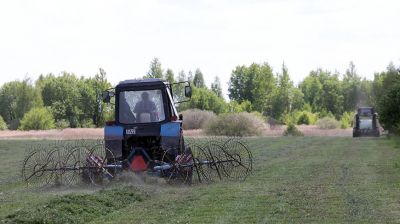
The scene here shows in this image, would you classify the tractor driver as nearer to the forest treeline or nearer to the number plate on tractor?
the number plate on tractor

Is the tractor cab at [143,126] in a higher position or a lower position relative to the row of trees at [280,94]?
lower

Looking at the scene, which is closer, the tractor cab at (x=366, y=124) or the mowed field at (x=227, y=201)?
the mowed field at (x=227, y=201)

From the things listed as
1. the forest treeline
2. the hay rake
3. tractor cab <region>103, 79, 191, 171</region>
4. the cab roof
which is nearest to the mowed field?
the hay rake

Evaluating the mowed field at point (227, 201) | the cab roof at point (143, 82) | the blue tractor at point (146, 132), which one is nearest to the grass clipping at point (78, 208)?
the mowed field at point (227, 201)

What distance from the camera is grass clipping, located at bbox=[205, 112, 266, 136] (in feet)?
174

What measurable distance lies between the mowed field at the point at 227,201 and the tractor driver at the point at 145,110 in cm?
168

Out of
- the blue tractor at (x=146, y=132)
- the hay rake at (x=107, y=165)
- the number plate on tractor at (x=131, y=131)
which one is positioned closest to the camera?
the hay rake at (x=107, y=165)

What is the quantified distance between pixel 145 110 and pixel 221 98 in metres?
73.3

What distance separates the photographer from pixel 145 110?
1559 cm

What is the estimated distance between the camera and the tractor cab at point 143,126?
Result: 49.1 feet

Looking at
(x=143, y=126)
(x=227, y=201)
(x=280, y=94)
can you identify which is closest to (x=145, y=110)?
(x=143, y=126)

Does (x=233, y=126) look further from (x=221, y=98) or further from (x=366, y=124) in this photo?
(x=221, y=98)

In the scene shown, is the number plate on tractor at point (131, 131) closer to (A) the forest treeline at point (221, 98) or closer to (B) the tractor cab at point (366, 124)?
(B) the tractor cab at point (366, 124)

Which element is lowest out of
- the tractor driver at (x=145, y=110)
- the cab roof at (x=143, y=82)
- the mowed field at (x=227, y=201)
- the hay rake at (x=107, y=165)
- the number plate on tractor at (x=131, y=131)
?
the mowed field at (x=227, y=201)
